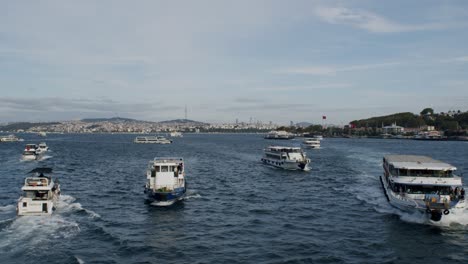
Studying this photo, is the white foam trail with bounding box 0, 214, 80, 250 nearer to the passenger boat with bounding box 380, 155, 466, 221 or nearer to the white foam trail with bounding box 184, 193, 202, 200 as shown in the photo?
the white foam trail with bounding box 184, 193, 202, 200

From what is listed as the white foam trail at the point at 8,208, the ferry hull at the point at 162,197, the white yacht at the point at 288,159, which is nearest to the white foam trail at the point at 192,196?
the ferry hull at the point at 162,197

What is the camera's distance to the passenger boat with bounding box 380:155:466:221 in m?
42.7

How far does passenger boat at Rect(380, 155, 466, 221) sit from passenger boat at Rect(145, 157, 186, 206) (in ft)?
83.3

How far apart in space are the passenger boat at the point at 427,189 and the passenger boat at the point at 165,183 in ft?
83.3

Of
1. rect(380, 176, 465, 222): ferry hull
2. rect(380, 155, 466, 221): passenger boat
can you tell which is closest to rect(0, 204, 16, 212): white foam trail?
rect(380, 176, 465, 222): ferry hull

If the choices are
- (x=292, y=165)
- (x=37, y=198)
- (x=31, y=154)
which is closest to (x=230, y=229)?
(x=37, y=198)

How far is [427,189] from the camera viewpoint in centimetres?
4862

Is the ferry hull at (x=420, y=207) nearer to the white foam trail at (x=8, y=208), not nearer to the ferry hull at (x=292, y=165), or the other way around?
the white foam trail at (x=8, y=208)

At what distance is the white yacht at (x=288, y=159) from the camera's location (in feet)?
305

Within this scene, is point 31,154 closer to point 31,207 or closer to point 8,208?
point 8,208

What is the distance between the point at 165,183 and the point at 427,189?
30741 millimetres

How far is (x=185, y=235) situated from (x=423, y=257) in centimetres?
1966

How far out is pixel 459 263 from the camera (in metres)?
32.5

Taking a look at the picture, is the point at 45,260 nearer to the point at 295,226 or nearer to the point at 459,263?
the point at 295,226
